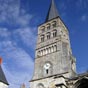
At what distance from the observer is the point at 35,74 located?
34.4m

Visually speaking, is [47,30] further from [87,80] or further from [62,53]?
[87,80]

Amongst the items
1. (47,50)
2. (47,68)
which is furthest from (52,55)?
(47,68)

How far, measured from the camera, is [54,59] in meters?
33.7

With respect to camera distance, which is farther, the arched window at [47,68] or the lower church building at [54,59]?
the arched window at [47,68]

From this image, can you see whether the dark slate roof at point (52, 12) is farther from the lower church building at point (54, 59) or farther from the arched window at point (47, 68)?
the arched window at point (47, 68)

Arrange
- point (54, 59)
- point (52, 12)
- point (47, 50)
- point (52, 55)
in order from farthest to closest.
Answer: point (52, 12), point (47, 50), point (52, 55), point (54, 59)

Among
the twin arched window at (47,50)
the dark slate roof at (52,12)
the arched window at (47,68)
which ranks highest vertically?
the dark slate roof at (52,12)

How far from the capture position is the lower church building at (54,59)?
27500mm

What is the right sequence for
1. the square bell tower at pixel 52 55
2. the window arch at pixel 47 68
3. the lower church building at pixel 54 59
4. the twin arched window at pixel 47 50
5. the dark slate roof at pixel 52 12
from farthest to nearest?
1. the dark slate roof at pixel 52 12
2. the twin arched window at pixel 47 50
3. the window arch at pixel 47 68
4. the square bell tower at pixel 52 55
5. the lower church building at pixel 54 59

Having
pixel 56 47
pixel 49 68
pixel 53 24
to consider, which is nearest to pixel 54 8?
pixel 53 24

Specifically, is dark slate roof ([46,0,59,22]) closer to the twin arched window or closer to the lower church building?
the lower church building

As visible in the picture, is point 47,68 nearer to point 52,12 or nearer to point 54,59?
point 54,59

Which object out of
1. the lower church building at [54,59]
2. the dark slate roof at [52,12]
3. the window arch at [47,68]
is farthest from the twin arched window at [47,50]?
the dark slate roof at [52,12]

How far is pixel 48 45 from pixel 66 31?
5669mm
